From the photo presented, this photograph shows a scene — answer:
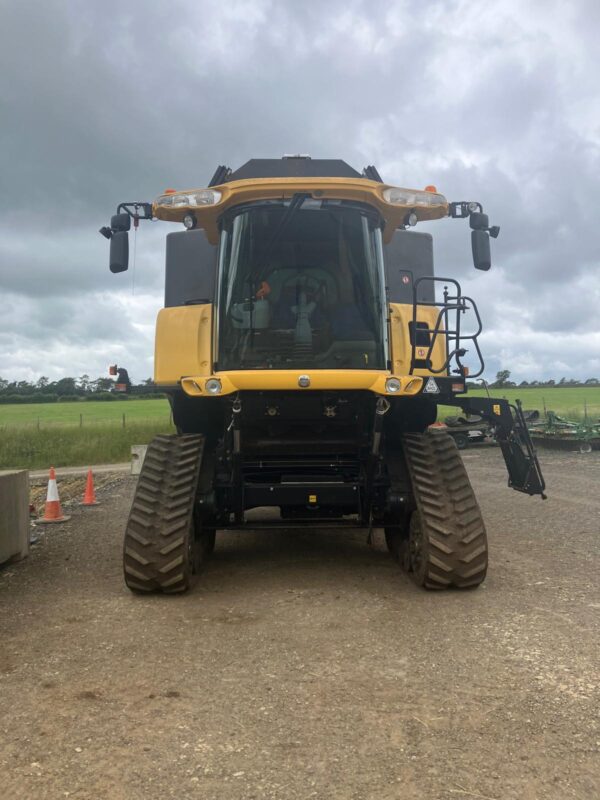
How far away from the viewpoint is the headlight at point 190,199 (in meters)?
5.65

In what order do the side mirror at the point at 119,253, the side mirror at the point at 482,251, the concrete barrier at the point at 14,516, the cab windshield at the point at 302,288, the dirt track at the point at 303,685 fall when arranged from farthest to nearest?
the concrete barrier at the point at 14,516, the side mirror at the point at 482,251, the side mirror at the point at 119,253, the cab windshield at the point at 302,288, the dirt track at the point at 303,685

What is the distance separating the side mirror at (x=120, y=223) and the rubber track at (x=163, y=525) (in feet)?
6.51

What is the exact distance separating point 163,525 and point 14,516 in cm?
247

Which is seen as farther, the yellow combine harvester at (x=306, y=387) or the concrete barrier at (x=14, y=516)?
the concrete barrier at (x=14, y=516)

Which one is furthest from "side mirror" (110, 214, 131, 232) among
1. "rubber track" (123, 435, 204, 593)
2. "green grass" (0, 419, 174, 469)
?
"green grass" (0, 419, 174, 469)

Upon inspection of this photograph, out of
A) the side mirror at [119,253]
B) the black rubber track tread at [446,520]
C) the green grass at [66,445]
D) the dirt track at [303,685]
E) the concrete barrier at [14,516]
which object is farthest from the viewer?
the green grass at [66,445]

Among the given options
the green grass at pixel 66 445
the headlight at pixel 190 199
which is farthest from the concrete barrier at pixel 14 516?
the green grass at pixel 66 445

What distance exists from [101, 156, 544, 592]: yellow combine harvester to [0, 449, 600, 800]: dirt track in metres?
0.52

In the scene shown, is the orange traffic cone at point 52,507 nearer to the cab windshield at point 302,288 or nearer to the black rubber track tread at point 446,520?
the cab windshield at point 302,288

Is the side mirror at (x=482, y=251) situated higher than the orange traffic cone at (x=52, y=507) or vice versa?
the side mirror at (x=482, y=251)

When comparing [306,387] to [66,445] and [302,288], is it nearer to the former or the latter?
[302,288]

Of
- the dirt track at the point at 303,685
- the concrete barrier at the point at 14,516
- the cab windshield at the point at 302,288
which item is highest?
the cab windshield at the point at 302,288

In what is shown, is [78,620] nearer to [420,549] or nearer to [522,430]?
[420,549]

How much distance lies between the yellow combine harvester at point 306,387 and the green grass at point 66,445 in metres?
20.2
